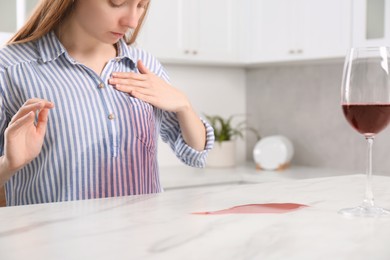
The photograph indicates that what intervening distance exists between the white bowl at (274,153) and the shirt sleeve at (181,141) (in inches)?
70.4

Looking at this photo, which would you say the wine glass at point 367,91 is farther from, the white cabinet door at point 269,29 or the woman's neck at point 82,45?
the white cabinet door at point 269,29

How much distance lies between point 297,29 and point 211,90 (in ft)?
2.37

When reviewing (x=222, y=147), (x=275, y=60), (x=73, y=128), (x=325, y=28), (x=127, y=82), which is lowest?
(x=222, y=147)

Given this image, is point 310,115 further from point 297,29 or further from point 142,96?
point 142,96

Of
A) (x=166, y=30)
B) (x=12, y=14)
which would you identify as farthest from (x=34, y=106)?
(x=166, y=30)

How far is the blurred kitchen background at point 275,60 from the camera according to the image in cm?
319

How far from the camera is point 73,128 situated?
1.59m

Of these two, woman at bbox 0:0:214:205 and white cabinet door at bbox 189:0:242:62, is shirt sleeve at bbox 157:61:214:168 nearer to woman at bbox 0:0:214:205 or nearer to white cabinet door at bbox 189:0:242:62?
woman at bbox 0:0:214:205

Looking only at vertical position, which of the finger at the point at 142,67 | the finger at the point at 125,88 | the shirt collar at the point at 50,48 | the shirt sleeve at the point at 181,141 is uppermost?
the shirt collar at the point at 50,48

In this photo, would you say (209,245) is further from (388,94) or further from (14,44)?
(14,44)

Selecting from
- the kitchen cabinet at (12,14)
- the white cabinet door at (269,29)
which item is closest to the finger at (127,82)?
the kitchen cabinet at (12,14)

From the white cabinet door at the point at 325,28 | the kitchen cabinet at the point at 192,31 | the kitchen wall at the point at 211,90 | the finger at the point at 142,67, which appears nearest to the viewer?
the finger at the point at 142,67

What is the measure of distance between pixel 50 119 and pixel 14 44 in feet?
0.73

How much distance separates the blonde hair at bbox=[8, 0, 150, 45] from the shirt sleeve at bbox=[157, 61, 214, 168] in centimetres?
32
